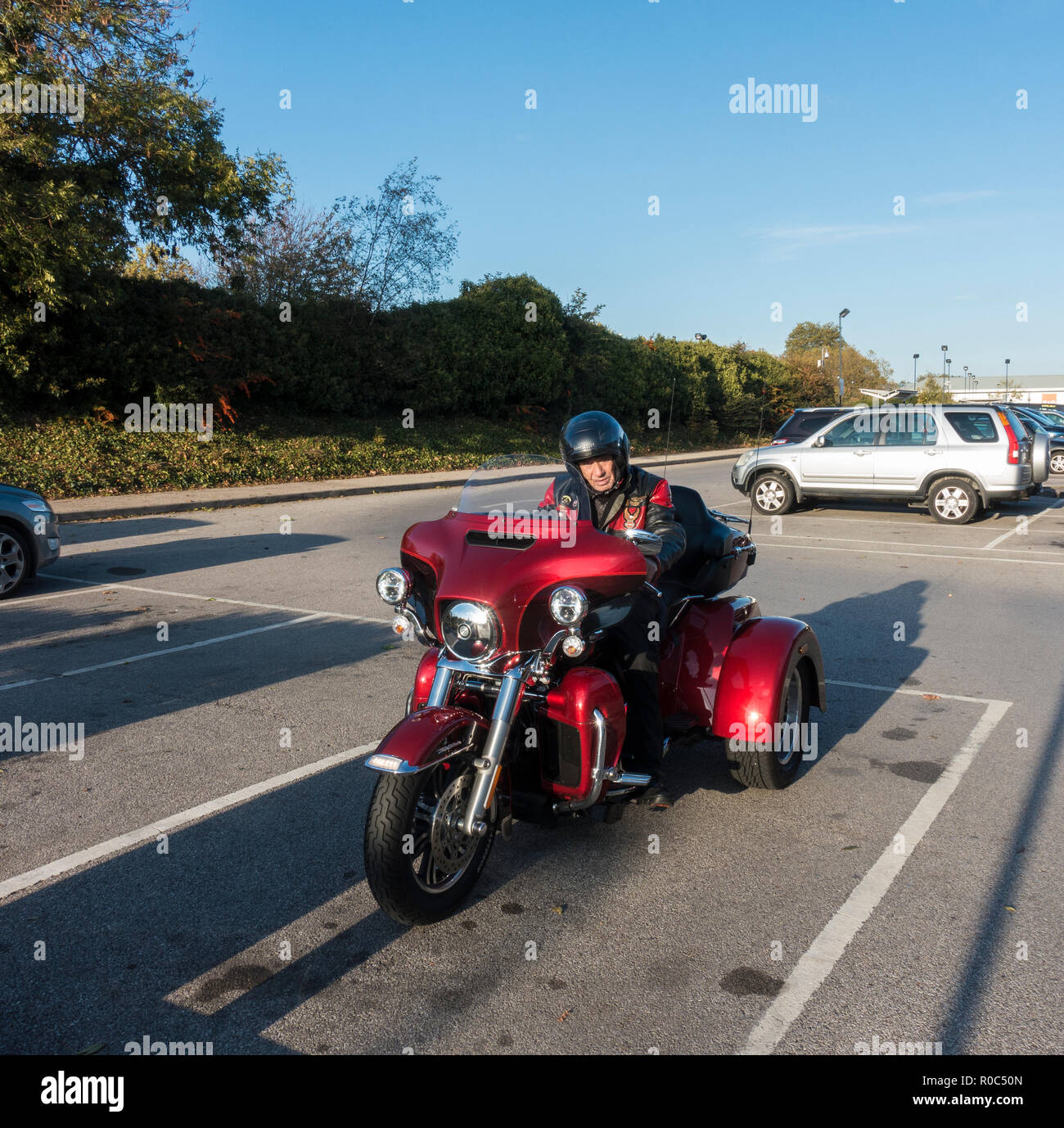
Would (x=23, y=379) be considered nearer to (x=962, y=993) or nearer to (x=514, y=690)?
(x=514, y=690)

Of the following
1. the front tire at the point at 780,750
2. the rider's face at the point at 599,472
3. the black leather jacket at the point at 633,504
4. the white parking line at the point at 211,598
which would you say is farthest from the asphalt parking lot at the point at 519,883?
the rider's face at the point at 599,472

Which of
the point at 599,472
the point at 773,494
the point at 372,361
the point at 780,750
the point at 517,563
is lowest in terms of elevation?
the point at 780,750

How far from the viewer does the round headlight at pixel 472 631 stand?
11.1ft

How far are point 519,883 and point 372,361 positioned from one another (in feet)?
83.6

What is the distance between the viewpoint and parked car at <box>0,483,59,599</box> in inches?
372

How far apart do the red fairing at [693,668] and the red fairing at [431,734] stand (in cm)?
135

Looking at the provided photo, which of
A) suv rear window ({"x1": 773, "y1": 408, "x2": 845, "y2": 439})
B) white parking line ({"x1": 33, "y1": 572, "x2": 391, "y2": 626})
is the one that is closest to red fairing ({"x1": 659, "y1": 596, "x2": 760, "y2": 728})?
white parking line ({"x1": 33, "y1": 572, "x2": 391, "y2": 626})

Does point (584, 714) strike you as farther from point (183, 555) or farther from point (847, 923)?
point (183, 555)

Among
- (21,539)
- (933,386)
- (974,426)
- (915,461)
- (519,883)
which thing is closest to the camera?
(519,883)

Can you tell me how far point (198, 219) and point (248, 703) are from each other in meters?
16.7

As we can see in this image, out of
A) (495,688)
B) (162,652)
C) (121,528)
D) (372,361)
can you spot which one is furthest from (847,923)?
(372,361)

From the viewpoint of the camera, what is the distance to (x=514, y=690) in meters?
3.38

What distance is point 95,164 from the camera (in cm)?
1838
